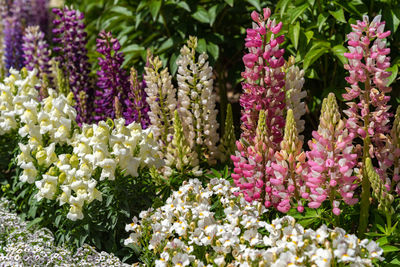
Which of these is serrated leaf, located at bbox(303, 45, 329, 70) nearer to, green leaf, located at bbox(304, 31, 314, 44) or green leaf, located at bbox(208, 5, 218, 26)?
green leaf, located at bbox(304, 31, 314, 44)

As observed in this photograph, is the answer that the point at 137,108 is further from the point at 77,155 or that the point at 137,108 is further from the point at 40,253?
the point at 40,253

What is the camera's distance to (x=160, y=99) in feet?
13.2

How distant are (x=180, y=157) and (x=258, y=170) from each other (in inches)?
28.1

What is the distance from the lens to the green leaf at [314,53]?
3852mm

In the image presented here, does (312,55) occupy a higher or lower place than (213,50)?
lower

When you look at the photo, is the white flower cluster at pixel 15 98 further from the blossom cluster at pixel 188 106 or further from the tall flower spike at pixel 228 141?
the tall flower spike at pixel 228 141

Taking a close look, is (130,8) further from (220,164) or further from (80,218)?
(80,218)

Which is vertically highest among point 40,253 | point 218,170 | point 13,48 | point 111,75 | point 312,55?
point 13,48

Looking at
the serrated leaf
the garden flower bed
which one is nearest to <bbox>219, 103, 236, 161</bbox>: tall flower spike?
the garden flower bed

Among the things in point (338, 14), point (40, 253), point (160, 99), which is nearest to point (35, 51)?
point (160, 99)

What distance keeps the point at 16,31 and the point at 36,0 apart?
1.43 meters

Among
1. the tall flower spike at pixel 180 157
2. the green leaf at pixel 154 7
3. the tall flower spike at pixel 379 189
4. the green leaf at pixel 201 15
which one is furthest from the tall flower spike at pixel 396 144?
the green leaf at pixel 154 7

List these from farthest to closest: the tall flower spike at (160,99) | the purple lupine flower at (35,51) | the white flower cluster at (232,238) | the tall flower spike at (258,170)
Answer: the purple lupine flower at (35,51)
the tall flower spike at (160,99)
the tall flower spike at (258,170)
the white flower cluster at (232,238)

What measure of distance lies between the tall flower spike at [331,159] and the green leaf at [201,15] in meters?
2.13
